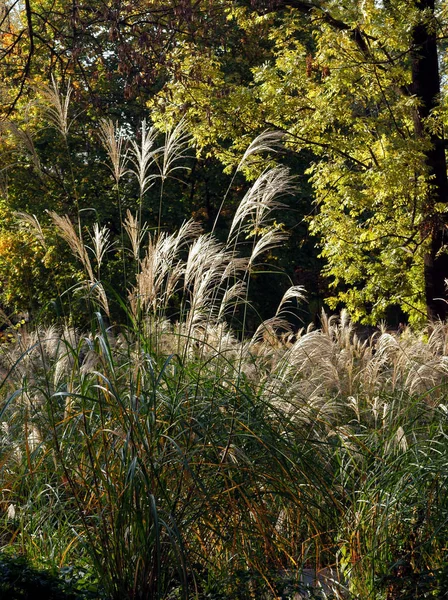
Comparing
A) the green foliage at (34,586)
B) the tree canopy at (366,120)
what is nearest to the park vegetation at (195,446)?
the green foliage at (34,586)

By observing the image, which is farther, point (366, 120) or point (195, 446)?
point (366, 120)

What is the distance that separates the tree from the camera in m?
12.0

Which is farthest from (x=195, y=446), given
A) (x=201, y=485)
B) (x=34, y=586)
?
(x=34, y=586)

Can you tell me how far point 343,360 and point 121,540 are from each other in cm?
→ 393

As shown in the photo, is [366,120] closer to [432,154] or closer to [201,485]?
[432,154]

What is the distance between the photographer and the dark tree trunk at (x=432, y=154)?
12469mm

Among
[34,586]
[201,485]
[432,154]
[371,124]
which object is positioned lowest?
[34,586]

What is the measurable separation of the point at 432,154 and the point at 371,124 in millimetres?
1039

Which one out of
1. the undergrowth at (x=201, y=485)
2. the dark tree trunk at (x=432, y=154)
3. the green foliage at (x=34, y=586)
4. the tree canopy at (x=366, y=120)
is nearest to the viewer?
the green foliage at (x=34, y=586)

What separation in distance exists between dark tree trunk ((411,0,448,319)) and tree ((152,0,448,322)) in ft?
0.05

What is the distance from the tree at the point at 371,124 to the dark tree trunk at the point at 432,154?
15 millimetres

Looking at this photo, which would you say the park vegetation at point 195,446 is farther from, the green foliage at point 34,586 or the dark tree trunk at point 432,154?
the dark tree trunk at point 432,154

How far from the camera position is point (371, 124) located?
12586 mm

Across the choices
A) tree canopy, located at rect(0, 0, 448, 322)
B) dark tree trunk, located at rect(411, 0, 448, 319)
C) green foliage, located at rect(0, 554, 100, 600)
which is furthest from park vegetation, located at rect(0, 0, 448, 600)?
dark tree trunk, located at rect(411, 0, 448, 319)
